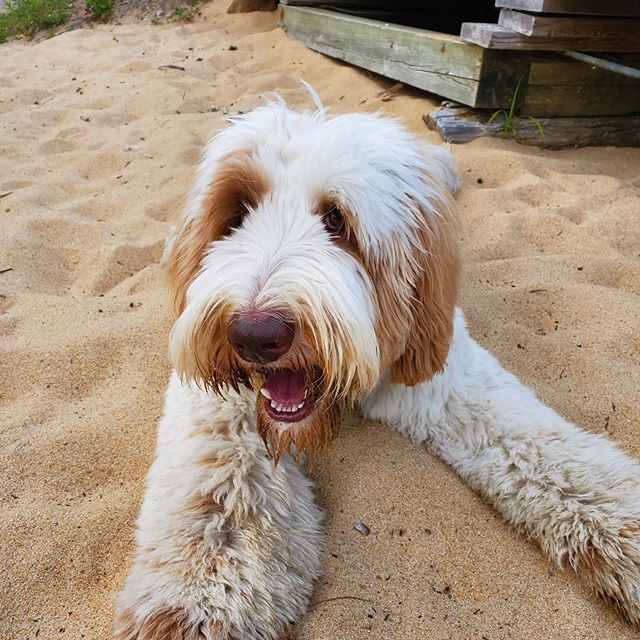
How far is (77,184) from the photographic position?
4.70m

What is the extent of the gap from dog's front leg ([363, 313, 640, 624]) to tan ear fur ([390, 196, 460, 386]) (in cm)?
24

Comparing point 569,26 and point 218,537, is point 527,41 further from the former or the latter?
point 218,537

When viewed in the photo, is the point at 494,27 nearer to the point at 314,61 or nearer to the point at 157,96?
the point at 314,61

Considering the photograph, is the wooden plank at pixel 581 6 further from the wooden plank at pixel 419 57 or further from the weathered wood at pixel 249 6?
the weathered wood at pixel 249 6

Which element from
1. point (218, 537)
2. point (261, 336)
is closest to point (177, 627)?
point (218, 537)

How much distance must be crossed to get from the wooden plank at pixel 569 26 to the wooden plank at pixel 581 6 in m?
0.06

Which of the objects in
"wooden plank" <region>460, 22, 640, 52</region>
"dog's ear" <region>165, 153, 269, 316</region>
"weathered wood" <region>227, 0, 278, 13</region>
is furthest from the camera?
"weathered wood" <region>227, 0, 278, 13</region>

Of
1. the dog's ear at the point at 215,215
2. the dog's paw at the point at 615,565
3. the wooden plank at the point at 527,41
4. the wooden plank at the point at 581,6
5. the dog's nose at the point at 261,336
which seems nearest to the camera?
the dog's nose at the point at 261,336

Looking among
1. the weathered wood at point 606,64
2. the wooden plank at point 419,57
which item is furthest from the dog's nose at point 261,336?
the wooden plank at point 419,57

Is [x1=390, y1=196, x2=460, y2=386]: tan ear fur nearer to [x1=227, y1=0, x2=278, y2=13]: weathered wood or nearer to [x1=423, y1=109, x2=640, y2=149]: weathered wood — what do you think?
[x1=423, y1=109, x2=640, y2=149]: weathered wood

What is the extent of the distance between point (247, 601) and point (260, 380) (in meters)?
0.65

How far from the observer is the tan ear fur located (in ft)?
6.82

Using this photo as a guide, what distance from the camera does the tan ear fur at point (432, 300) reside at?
2.08 m

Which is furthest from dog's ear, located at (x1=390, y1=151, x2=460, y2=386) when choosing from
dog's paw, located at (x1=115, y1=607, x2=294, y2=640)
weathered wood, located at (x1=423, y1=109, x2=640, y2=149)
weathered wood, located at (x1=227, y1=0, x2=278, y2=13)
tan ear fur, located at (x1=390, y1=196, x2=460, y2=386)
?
weathered wood, located at (x1=227, y1=0, x2=278, y2=13)
